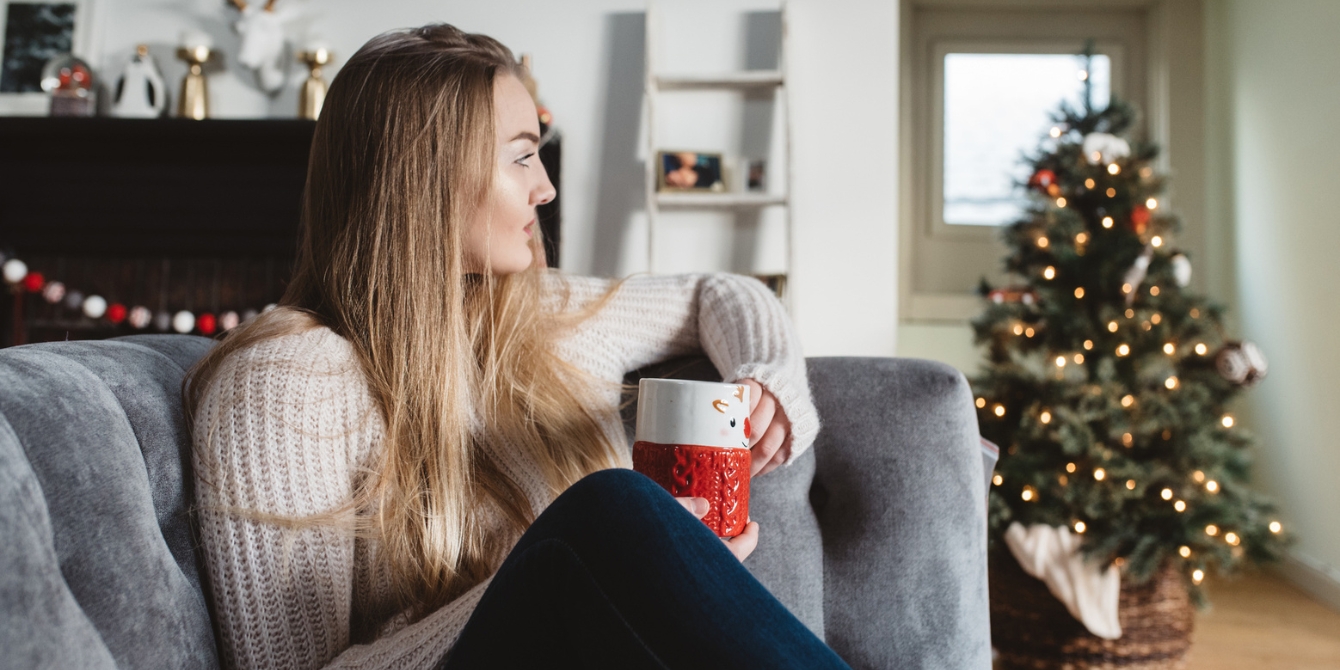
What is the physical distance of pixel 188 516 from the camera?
774mm

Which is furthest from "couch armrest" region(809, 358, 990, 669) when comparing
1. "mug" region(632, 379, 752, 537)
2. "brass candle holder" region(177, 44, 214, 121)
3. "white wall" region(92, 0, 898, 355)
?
"brass candle holder" region(177, 44, 214, 121)

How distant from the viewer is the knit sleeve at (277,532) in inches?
28.9

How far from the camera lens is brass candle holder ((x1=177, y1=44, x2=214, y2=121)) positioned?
2.67 metres

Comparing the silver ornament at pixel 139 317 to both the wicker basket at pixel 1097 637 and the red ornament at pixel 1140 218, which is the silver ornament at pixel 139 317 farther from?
the red ornament at pixel 1140 218

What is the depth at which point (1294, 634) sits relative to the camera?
2164 mm

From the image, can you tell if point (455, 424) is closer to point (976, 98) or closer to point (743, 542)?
point (743, 542)

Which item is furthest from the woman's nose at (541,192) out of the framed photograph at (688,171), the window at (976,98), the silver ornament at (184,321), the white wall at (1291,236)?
the window at (976,98)

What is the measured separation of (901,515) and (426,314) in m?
0.61

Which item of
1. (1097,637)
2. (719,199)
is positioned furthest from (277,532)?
(719,199)

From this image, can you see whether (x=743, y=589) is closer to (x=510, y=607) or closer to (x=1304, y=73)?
(x=510, y=607)

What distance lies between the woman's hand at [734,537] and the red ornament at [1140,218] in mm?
1846

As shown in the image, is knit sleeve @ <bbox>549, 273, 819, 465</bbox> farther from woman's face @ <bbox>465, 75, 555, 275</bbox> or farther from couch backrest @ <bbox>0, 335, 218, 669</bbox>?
couch backrest @ <bbox>0, 335, 218, 669</bbox>

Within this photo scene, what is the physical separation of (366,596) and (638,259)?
1949mm

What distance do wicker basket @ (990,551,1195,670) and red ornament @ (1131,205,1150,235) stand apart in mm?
845
